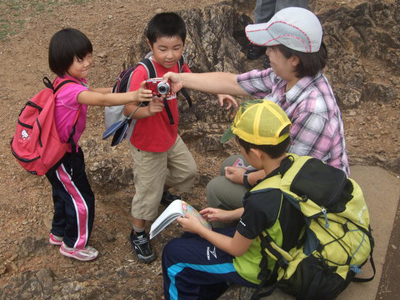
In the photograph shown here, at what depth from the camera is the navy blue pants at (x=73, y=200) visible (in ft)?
10.4

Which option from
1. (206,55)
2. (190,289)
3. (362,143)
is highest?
(206,55)

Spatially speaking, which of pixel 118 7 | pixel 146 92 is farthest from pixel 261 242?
pixel 118 7

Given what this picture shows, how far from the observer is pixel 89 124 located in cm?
532

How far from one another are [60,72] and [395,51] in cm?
490

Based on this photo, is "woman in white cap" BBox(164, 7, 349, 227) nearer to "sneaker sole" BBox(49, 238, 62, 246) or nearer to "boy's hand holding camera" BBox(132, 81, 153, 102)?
"boy's hand holding camera" BBox(132, 81, 153, 102)

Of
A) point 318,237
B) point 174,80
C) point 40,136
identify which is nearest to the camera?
point 318,237

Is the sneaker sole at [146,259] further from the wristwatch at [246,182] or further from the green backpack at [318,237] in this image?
the green backpack at [318,237]

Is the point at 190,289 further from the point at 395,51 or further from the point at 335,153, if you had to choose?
the point at 395,51

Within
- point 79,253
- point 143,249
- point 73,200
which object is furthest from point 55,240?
point 143,249

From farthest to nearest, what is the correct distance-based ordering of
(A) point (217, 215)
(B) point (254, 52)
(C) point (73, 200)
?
(B) point (254, 52) → (C) point (73, 200) → (A) point (217, 215)

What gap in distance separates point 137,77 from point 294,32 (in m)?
1.21

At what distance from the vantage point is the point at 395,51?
583cm

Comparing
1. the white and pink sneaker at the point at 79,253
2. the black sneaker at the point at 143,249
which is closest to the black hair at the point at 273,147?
the black sneaker at the point at 143,249

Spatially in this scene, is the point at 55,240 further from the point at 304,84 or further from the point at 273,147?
the point at 304,84
